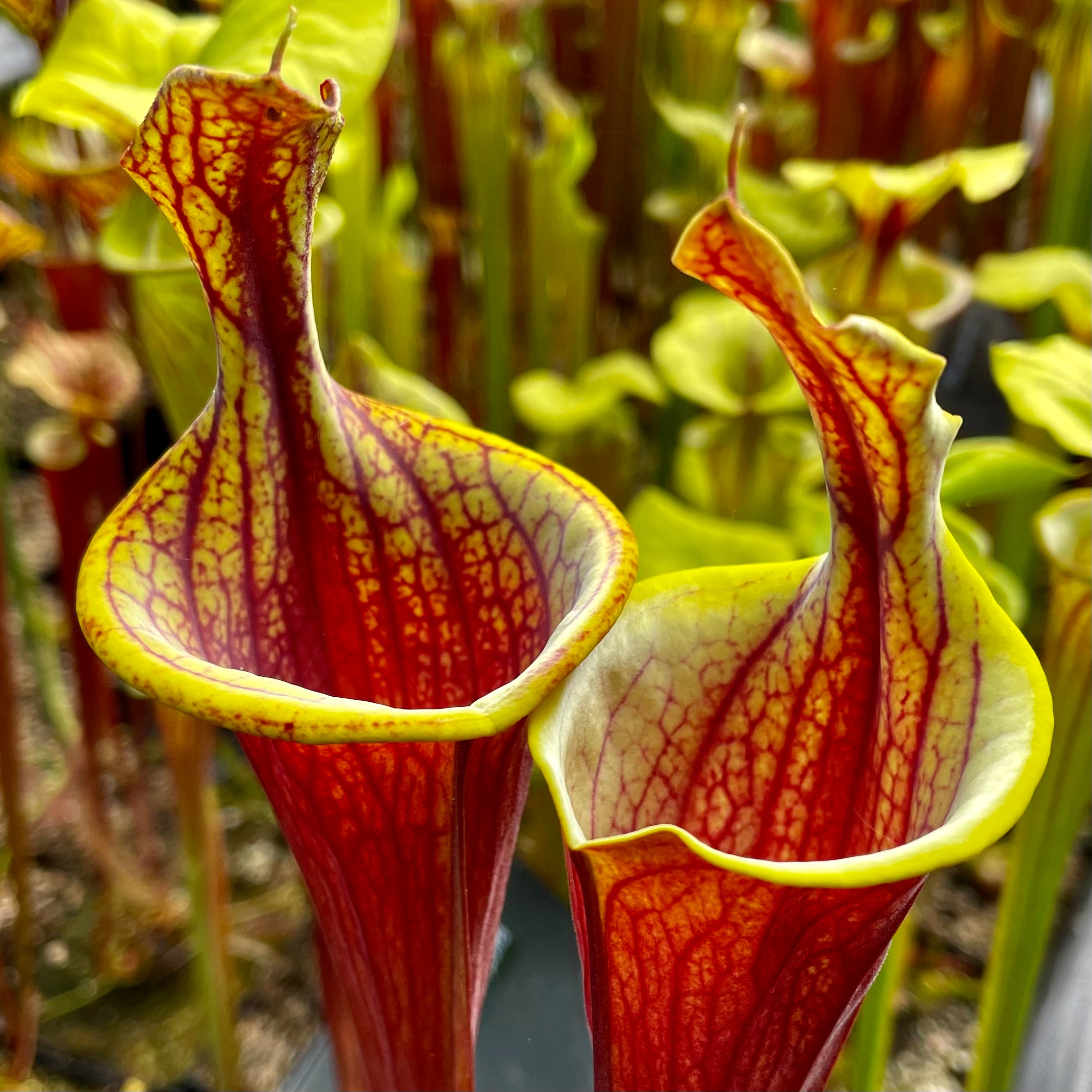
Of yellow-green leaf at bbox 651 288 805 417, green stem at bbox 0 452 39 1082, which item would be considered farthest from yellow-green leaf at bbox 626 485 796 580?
green stem at bbox 0 452 39 1082

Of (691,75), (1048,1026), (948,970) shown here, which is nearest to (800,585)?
(1048,1026)

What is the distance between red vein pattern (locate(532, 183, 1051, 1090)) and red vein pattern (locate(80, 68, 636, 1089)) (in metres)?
0.05

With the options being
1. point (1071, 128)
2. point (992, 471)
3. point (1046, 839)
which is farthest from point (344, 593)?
point (1071, 128)

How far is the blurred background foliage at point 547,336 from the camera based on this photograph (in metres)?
0.55

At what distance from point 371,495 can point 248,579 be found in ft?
0.19

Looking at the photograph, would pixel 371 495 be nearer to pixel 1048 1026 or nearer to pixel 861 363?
pixel 861 363

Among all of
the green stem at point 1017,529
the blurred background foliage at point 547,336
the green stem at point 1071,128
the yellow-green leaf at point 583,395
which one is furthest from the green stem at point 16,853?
the green stem at point 1071,128

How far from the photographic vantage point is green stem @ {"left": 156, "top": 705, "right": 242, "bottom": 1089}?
0.75m

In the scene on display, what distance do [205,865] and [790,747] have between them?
0.54 m

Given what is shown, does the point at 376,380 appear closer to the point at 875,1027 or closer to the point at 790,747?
the point at 790,747

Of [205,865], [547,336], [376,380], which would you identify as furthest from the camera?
[547,336]

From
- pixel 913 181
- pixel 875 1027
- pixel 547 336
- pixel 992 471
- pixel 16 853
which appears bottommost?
pixel 16 853

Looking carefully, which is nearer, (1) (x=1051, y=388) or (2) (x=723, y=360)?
(1) (x=1051, y=388)

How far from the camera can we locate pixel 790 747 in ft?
1.39
